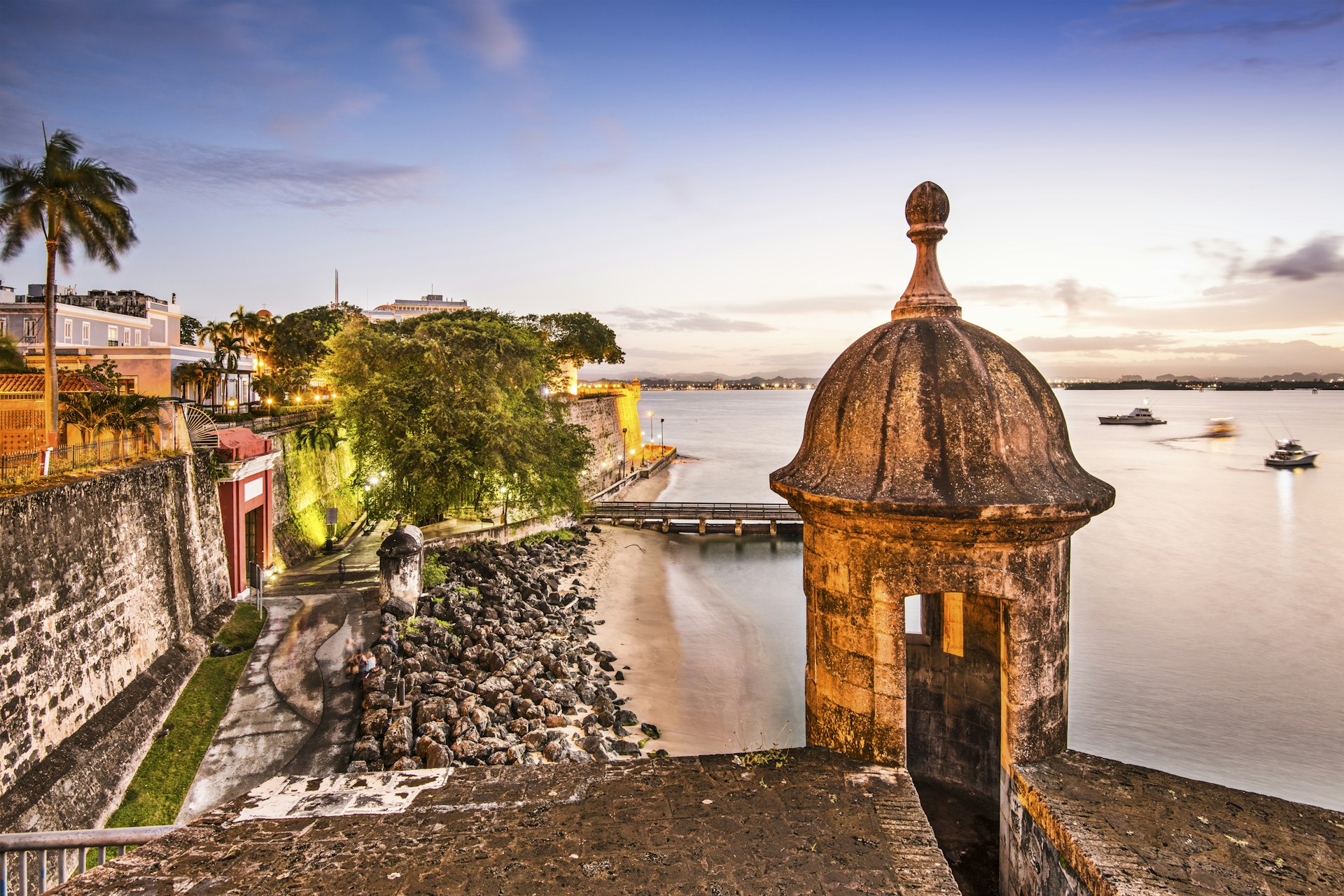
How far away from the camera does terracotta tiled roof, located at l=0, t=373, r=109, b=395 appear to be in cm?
1600

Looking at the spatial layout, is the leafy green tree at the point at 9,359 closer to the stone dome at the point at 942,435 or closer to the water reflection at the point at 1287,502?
the stone dome at the point at 942,435

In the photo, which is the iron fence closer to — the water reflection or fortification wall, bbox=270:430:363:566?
fortification wall, bbox=270:430:363:566

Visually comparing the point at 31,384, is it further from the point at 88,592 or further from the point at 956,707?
the point at 956,707

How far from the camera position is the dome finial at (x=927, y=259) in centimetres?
498

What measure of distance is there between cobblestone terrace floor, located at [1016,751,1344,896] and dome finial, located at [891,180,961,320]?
303 centimetres

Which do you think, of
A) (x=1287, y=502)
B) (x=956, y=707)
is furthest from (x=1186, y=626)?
(x=1287, y=502)

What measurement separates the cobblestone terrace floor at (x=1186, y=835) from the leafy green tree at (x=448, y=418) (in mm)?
18156

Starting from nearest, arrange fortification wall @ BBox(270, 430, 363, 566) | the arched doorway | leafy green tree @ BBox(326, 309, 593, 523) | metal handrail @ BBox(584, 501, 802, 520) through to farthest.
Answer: the arched doorway → fortification wall @ BBox(270, 430, 363, 566) → leafy green tree @ BBox(326, 309, 593, 523) → metal handrail @ BBox(584, 501, 802, 520)

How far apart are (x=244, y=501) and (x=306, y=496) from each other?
7.05 meters

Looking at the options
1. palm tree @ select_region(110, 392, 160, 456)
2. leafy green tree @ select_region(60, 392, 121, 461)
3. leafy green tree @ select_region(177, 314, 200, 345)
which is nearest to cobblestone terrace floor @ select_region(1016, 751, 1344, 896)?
leafy green tree @ select_region(60, 392, 121, 461)

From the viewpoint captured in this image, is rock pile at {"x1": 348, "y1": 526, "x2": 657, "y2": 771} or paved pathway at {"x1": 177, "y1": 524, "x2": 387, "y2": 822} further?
rock pile at {"x1": 348, "y1": 526, "x2": 657, "y2": 771}

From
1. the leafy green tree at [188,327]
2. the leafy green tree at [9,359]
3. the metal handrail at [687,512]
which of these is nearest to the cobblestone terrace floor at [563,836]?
the leafy green tree at [9,359]

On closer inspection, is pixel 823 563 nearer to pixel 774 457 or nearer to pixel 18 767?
pixel 18 767

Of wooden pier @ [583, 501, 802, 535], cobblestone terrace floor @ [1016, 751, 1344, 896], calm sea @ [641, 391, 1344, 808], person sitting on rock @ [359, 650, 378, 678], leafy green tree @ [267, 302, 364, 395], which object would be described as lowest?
calm sea @ [641, 391, 1344, 808]
